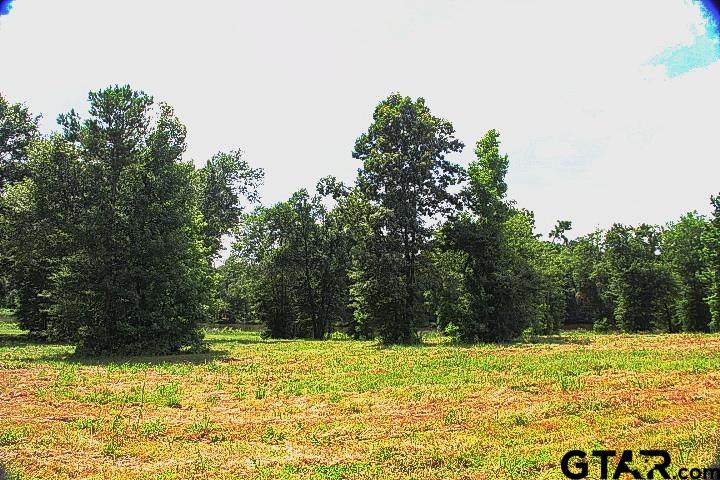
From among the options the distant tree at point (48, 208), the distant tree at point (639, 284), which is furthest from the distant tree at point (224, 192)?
the distant tree at point (639, 284)

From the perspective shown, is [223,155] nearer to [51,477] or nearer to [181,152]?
[181,152]

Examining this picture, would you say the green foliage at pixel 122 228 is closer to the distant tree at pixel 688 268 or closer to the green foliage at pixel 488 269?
the green foliage at pixel 488 269

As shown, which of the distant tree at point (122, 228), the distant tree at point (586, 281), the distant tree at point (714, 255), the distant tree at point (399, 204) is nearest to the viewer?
the distant tree at point (122, 228)

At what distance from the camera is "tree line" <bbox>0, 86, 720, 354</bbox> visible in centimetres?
2958

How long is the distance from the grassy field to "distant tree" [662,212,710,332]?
50.2 metres

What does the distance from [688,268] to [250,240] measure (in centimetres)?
5310

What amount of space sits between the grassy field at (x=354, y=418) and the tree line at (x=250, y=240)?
27.8ft

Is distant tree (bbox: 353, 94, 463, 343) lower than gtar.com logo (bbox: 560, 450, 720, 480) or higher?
higher

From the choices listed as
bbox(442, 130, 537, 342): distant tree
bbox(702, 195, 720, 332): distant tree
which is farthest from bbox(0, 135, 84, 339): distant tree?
bbox(702, 195, 720, 332): distant tree

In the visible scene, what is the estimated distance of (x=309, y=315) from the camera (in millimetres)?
63062

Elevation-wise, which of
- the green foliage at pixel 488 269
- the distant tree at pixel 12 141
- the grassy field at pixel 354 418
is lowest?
the grassy field at pixel 354 418

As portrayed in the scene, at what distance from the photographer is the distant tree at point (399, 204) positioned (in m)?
37.5

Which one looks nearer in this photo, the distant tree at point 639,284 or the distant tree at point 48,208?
the distant tree at point 48,208

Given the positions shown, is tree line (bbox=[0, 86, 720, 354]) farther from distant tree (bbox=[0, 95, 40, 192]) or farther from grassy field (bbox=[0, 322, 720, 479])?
grassy field (bbox=[0, 322, 720, 479])
